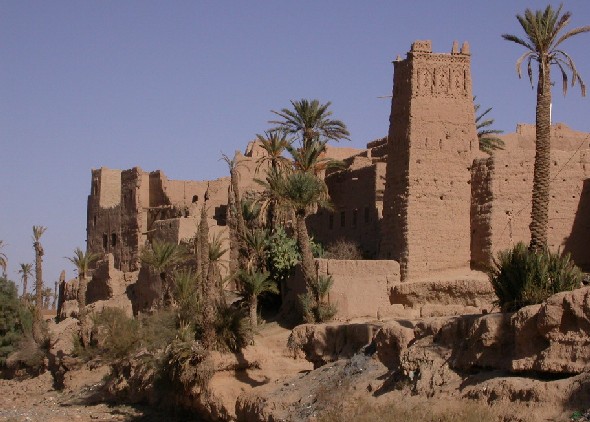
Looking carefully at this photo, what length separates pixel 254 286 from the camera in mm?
30859

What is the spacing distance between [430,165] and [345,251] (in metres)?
4.54

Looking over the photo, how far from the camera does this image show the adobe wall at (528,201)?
29.7 meters

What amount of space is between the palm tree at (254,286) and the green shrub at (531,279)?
12.6 metres

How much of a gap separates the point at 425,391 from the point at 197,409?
9805 mm

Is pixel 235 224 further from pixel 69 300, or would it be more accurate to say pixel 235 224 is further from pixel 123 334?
pixel 69 300

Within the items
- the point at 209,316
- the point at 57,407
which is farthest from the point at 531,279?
the point at 57,407

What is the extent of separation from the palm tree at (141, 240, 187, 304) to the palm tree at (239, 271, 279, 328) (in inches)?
203

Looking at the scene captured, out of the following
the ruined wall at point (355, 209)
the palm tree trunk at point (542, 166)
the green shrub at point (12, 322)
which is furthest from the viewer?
the green shrub at point (12, 322)

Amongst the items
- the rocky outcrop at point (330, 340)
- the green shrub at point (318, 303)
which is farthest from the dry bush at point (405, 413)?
the green shrub at point (318, 303)

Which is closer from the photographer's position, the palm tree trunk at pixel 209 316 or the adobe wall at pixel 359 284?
the palm tree trunk at pixel 209 316

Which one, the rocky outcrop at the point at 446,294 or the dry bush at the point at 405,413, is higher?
the rocky outcrop at the point at 446,294

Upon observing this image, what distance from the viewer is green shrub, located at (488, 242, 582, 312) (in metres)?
17.8

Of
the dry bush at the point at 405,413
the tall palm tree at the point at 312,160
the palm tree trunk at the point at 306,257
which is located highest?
the tall palm tree at the point at 312,160

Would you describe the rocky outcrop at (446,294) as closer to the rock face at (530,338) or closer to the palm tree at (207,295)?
the palm tree at (207,295)
